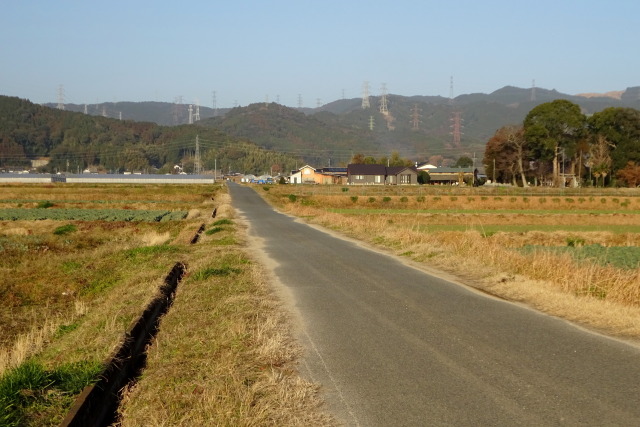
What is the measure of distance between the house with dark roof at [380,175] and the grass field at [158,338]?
11004cm

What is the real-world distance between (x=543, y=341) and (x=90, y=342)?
6.72 meters

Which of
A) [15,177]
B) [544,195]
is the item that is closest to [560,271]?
[544,195]

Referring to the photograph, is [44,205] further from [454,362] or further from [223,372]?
[454,362]

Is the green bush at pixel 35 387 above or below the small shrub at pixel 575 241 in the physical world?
above

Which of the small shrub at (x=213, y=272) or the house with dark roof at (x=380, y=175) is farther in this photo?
the house with dark roof at (x=380, y=175)

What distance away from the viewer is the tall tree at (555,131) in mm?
105062

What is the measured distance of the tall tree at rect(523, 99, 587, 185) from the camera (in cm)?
10506

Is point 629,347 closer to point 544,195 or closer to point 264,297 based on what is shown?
point 264,297

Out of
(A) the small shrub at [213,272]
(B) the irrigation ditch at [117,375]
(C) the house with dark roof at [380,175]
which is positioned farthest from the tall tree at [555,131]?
(B) the irrigation ditch at [117,375]

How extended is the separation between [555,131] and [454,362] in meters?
108

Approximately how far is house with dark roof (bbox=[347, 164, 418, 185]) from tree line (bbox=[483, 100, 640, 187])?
24010mm

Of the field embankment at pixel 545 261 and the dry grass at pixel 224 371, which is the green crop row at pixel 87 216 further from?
the dry grass at pixel 224 371

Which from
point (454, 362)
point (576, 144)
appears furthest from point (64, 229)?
point (576, 144)

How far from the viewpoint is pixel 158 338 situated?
982 cm
